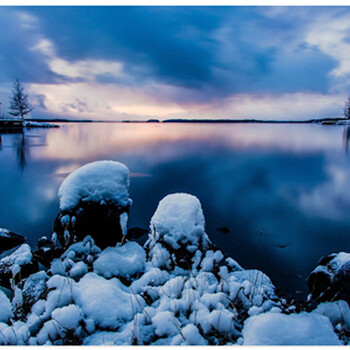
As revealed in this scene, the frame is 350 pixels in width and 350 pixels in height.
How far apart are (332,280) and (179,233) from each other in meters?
2.30

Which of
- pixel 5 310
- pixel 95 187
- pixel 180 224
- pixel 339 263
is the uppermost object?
pixel 95 187

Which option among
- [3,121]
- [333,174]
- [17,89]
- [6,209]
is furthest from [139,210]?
[17,89]

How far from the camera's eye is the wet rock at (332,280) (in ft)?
10.1

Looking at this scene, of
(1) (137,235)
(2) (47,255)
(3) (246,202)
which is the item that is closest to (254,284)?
(1) (137,235)

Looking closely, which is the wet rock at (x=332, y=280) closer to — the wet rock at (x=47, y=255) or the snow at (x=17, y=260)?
the wet rock at (x=47, y=255)

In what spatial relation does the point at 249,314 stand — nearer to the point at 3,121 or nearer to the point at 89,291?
the point at 89,291

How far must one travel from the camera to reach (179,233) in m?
3.84

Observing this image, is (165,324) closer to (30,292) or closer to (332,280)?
(30,292)

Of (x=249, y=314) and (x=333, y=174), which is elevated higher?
(x=333, y=174)

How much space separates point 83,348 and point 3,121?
5653 centimetres

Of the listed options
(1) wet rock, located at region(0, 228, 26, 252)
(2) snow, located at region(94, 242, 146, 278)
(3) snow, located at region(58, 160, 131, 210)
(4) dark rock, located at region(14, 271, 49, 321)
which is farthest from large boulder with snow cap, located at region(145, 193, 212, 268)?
(1) wet rock, located at region(0, 228, 26, 252)

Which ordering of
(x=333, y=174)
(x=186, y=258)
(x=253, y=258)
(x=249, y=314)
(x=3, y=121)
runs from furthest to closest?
(x=3, y=121), (x=333, y=174), (x=253, y=258), (x=186, y=258), (x=249, y=314)

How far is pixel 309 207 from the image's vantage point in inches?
310

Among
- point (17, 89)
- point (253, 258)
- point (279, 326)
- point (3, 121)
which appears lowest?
point (253, 258)
